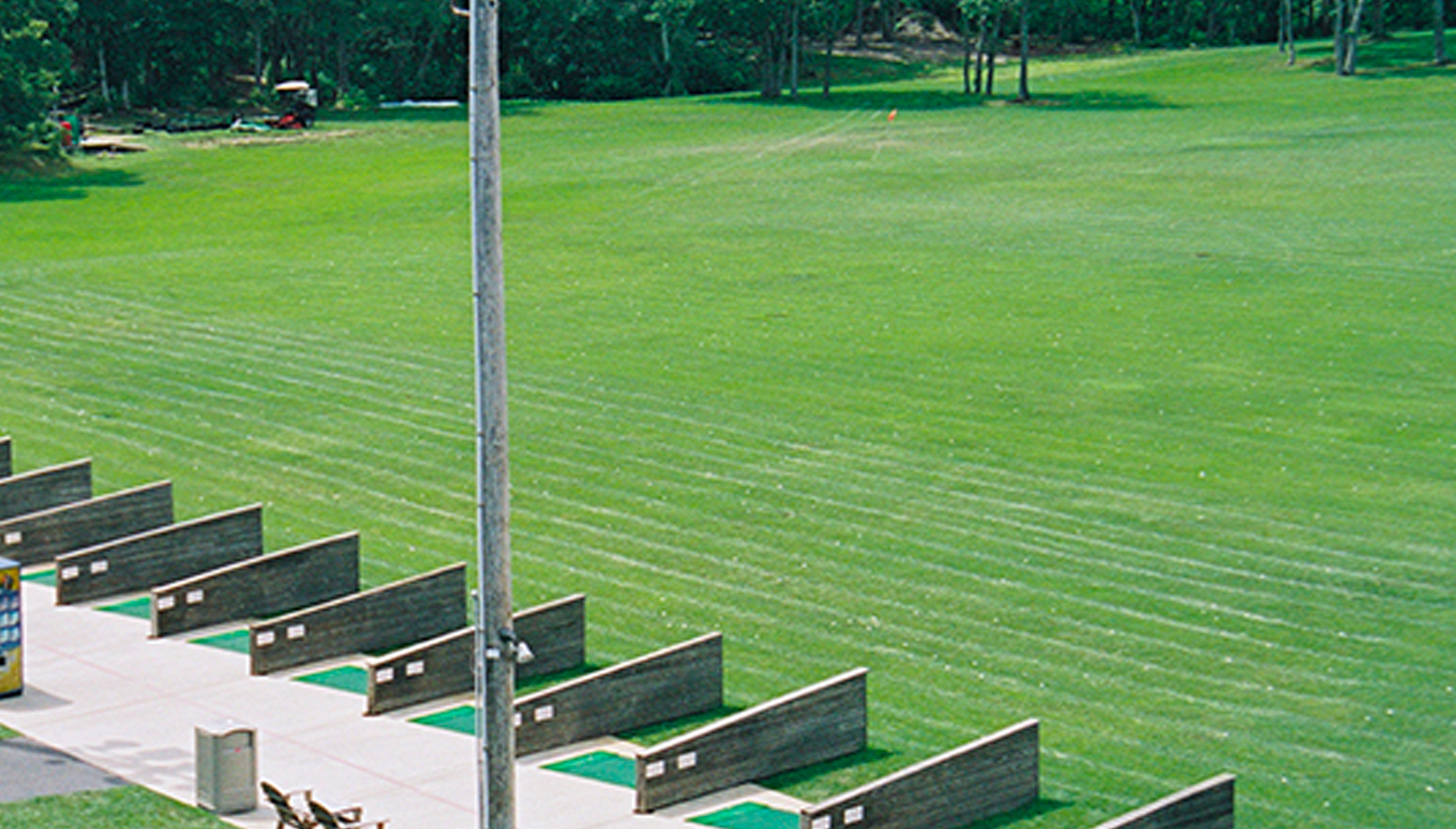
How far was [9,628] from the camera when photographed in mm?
19906

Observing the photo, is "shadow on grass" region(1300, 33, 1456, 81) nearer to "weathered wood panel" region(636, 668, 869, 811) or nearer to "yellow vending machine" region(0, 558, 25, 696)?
"weathered wood panel" region(636, 668, 869, 811)

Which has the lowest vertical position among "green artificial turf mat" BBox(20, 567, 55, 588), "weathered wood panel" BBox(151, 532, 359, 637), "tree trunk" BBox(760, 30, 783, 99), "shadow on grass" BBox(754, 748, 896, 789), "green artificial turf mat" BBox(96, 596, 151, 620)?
"green artificial turf mat" BBox(20, 567, 55, 588)

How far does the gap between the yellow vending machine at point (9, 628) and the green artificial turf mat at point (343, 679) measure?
2.77m

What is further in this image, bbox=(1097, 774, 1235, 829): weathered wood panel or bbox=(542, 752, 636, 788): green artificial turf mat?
bbox=(542, 752, 636, 788): green artificial turf mat

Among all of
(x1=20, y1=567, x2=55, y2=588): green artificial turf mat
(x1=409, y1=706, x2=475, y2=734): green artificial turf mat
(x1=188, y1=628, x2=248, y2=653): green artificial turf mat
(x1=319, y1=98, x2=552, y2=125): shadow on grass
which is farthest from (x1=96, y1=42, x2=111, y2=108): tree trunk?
(x1=409, y1=706, x2=475, y2=734): green artificial turf mat

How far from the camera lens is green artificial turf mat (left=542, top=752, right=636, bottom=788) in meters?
17.8

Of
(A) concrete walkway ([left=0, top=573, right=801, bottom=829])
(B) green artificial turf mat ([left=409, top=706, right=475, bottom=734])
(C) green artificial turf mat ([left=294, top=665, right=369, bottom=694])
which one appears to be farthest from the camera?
(C) green artificial turf mat ([left=294, top=665, right=369, bottom=694])

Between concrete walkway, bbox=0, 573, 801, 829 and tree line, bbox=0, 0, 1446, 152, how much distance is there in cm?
6671

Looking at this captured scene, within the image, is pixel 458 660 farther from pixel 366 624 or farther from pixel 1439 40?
pixel 1439 40

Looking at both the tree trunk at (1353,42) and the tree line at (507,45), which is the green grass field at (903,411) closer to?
the tree line at (507,45)

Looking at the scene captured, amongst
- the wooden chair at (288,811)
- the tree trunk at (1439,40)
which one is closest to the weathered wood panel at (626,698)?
the wooden chair at (288,811)

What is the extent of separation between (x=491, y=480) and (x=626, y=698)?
19.6 feet

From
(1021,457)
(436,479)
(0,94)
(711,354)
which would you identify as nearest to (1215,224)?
(711,354)

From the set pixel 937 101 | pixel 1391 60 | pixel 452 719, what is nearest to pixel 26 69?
pixel 937 101
